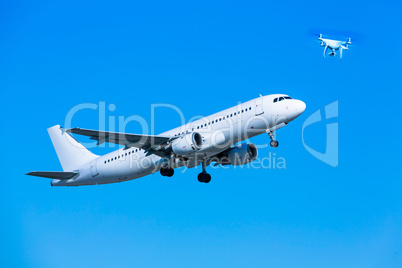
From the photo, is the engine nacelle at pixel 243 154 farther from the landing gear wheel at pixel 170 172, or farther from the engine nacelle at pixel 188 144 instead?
the engine nacelle at pixel 188 144

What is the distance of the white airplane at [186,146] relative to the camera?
44.1m

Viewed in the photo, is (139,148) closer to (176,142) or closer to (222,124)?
(176,142)

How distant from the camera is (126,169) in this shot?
48.8 metres


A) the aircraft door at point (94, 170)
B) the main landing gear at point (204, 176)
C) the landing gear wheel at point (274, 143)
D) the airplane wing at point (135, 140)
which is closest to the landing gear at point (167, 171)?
the airplane wing at point (135, 140)

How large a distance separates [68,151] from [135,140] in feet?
38.7

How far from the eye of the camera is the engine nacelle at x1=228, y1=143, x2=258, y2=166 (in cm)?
4962

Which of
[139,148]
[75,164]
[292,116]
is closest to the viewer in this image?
[292,116]

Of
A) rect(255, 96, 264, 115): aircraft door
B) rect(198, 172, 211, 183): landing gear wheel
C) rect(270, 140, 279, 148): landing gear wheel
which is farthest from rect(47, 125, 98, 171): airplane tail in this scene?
rect(270, 140, 279, 148): landing gear wheel

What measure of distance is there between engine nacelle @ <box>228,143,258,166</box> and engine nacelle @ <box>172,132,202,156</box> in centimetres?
555

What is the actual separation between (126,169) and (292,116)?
14.1 metres

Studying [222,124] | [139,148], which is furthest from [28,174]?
[222,124]

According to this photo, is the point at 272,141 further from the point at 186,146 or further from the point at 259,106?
the point at 186,146

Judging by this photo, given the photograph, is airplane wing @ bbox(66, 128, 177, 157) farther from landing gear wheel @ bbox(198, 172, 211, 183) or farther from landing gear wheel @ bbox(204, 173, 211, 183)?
landing gear wheel @ bbox(204, 173, 211, 183)

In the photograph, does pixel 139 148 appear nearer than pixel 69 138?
Yes
